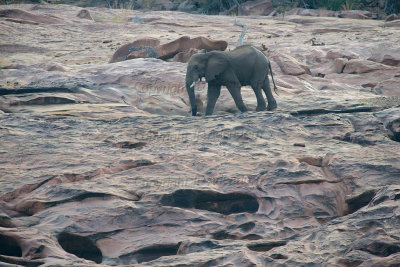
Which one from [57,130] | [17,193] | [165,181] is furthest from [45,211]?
[57,130]

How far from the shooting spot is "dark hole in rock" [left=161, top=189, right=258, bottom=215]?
20.5 feet

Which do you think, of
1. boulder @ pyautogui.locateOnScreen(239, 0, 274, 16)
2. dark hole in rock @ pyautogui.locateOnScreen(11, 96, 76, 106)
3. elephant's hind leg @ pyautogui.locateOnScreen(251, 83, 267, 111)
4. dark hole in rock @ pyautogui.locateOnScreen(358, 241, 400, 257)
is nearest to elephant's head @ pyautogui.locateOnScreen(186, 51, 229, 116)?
elephant's hind leg @ pyautogui.locateOnScreen(251, 83, 267, 111)

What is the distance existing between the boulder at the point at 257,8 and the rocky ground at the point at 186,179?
20552 mm

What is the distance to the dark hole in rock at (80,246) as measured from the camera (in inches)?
224

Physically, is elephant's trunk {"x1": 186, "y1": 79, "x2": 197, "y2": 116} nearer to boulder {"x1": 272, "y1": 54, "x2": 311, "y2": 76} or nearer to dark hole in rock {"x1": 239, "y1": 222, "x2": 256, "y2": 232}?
boulder {"x1": 272, "y1": 54, "x2": 311, "y2": 76}

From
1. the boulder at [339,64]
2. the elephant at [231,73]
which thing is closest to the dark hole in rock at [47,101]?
the elephant at [231,73]

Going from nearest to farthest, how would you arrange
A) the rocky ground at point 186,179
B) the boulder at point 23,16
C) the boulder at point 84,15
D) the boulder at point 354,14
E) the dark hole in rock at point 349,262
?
1. the dark hole in rock at point 349,262
2. the rocky ground at point 186,179
3. the boulder at point 23,16
4. the boulder at point 84,15
5. the boulder at point 354,14

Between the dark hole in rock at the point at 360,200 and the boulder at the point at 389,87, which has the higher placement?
the boulder at the point at 389,87

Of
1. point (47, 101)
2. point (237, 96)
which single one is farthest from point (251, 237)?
point (237, 96)

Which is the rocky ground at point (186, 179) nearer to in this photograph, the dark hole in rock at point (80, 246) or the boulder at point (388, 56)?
the dark hole in rock at point (80, 246)

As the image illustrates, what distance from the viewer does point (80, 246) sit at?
19.0 ft

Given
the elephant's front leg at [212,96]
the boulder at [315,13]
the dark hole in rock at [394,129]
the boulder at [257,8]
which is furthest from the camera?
the boulder at [257,8]

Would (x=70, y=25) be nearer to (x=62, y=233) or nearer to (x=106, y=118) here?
(x=106, y=118)

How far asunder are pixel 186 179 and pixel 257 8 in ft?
89.8
